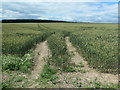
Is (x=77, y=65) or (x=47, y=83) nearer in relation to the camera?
(x=47, y=83)

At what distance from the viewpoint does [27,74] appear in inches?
380

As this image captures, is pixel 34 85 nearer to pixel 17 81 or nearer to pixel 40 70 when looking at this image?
pixel 17 81

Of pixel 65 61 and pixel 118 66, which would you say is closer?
pixel 118 66

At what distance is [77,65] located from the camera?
11.5 meters

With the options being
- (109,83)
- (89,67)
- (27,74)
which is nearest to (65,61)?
(89,67)

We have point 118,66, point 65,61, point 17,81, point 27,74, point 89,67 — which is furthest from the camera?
point 65,61

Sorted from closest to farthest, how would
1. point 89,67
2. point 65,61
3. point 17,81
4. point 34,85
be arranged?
point 34,85, point 17,81, point 89,67, point 65,61

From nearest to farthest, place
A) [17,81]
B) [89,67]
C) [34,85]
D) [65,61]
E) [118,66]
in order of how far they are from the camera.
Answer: [34,85] → [17,81] → [118,66] → [89,67] → [65,61]

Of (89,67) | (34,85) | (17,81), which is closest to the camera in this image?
(34,85)

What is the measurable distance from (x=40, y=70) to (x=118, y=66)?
541 centimetres

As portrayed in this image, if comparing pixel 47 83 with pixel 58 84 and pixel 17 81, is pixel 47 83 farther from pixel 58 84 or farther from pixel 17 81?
pixel 17 81

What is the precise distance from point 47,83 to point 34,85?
0.70 metres

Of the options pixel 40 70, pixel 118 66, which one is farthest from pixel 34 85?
pixel 118 66

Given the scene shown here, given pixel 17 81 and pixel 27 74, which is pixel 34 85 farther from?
pixel 27 74
